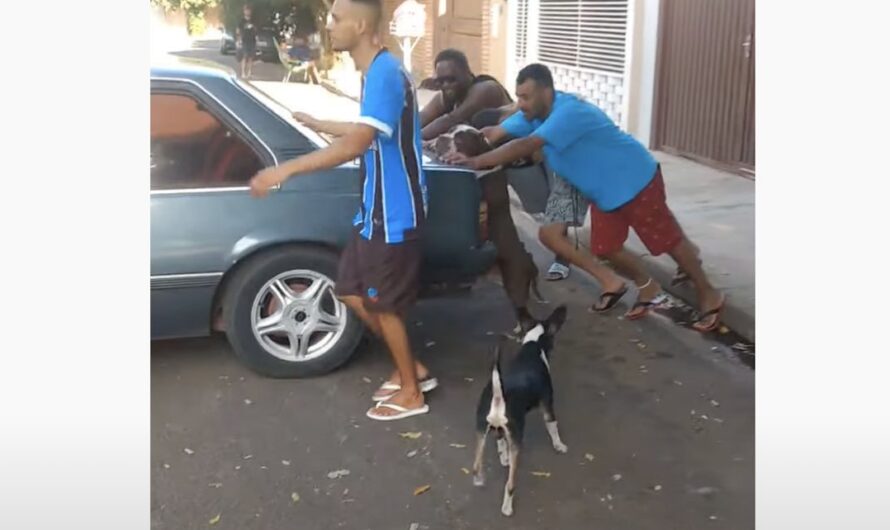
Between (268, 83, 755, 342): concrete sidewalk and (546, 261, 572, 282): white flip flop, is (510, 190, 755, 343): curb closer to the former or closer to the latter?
(268, 83, 755, 342): concrete sidewalk

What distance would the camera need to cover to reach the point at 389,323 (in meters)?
4.09

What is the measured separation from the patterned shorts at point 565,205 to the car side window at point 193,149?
195 cm

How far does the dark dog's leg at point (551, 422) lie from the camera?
3.74 metres

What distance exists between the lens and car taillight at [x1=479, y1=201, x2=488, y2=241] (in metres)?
4.61

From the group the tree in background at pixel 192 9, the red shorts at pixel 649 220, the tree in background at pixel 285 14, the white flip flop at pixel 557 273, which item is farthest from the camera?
the tree in background at pixel 285 14

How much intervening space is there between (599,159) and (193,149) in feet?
6.94

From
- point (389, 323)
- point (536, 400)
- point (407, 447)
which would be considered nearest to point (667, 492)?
point (536, 400)

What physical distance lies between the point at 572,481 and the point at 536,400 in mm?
322

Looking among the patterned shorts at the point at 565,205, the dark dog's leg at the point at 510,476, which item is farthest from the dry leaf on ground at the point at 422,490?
the patterned shorts at the point at 565,205

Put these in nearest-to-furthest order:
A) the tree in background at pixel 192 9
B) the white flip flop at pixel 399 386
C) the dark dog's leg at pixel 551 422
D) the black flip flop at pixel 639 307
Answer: the dark dog's leg at pixel 551 422, the white flip flop at pixel 399 386, the black flip flop at pixel 639 307, the tree in background at pixel 192 9

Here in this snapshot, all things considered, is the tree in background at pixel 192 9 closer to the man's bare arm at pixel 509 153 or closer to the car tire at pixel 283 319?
the man's bare arm at pixel 509 153

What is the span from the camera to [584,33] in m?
12.7

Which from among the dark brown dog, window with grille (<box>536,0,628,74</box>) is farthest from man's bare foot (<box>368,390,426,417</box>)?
window with grille (<box>536,0,628,74</box>)
